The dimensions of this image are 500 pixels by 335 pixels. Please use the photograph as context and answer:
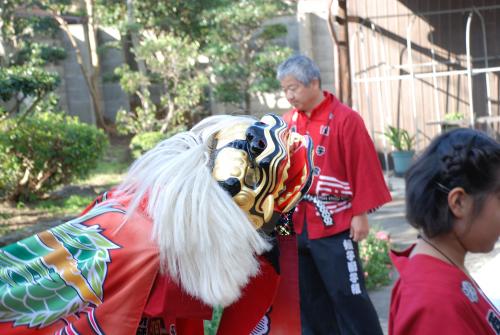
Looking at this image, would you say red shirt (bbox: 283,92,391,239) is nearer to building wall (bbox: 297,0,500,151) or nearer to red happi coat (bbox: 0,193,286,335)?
red happi coat (bbox: 0,193,286,335)

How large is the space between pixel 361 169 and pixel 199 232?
2.61 m

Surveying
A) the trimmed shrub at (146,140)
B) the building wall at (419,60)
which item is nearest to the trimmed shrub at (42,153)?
the trimmed shrub at (146,140)

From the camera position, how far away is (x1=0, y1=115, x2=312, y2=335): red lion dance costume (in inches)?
79.4

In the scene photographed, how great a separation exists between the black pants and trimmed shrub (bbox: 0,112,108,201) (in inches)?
261

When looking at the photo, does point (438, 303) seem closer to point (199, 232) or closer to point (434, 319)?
point (434, 319)

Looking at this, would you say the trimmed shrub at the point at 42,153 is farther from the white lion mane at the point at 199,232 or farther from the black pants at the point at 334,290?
the white lion mane at the point at 199,232

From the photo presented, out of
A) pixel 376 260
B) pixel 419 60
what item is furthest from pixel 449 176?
pixel 419 60

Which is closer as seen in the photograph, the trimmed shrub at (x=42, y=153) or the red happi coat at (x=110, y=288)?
the red happi coat at (x=110, y=288)

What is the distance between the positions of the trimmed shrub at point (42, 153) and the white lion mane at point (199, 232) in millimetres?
8512

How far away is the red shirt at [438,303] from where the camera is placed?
A: 1.77 metres

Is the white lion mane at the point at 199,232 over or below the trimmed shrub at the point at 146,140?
over

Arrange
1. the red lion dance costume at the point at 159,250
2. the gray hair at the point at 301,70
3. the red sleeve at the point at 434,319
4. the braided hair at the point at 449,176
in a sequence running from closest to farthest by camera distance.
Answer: the red sleeve at the point at 434,319 → the braided hair at the point at 449,176 → the red lion dance costume at the point at 159,250 → the gray hair at the point at 301,70

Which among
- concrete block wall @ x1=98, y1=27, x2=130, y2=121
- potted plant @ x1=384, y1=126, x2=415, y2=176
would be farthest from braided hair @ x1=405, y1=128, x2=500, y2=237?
concrete block wall @ x1=98, y1=27, x2=130, y2=121

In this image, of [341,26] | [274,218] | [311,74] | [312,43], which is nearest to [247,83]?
[312,43]
